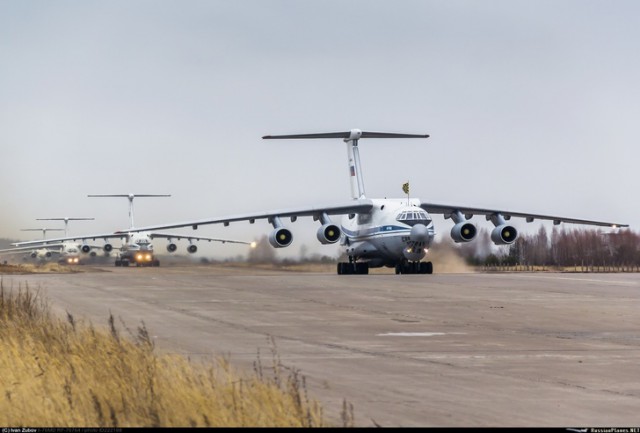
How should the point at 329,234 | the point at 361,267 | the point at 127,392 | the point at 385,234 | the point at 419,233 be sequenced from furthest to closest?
1. the point at 361,267
2. the point at 329,234
3. the point at 385,234
4. the point at 419,233
5. the point at 127,392

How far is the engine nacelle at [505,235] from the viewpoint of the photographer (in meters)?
52.6

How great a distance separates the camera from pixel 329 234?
52.6m

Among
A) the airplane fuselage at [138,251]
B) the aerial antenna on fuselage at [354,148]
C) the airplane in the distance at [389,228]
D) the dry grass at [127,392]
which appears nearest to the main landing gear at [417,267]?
the airplane in the distance at [389,228]

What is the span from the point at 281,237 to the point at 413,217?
6.32 metres

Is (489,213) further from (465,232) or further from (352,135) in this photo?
(352,135)

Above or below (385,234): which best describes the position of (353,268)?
below

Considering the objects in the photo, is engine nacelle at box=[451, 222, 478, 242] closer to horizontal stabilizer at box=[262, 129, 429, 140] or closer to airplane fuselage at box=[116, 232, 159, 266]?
horizontal stabilizer at box=[262, 129, 429, 140]

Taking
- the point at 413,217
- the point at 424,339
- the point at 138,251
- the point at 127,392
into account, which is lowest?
the point at 424,339

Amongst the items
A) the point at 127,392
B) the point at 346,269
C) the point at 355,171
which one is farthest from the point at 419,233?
the point at 127,392

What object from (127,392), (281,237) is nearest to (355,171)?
(281,237)

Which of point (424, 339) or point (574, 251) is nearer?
point (424, 339)

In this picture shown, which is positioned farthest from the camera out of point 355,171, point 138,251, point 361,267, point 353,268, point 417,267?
point 138,251

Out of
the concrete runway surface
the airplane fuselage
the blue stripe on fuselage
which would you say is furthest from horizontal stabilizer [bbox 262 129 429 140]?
the airplane fuselage

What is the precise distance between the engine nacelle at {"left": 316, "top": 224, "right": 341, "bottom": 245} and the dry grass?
3752cm
